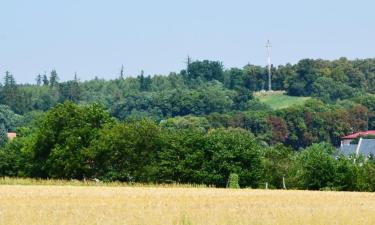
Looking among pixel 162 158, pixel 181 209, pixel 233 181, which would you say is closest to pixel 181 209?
pixel 181 209

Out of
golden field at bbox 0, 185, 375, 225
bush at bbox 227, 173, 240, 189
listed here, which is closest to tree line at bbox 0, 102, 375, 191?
bush at bbox 227, 173, 240, 189

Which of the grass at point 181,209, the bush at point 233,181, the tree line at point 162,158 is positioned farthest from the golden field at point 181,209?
the tree line at point 162,158

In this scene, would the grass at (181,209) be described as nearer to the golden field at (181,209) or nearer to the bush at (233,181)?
the golden field at (181,209)

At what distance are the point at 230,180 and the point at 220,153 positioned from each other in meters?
7.48

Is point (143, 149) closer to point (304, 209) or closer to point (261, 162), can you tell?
point (261, 162)

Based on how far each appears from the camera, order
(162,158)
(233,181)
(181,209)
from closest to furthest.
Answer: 1. (181,209)
2. (233,181)
3. (162,158)

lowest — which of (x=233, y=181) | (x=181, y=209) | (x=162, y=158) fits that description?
(x=233, y=181)

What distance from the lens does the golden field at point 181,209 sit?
3206 cm

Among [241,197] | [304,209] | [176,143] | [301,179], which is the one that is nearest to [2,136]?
[176,143]

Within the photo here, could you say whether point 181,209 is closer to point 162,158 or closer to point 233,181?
point 233,181

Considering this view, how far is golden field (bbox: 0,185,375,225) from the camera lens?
3206 centimetres

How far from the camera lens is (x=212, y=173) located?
8069 cm

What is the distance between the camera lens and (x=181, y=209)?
37.1m

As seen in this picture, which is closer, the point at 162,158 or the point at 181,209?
the point at 181,209
